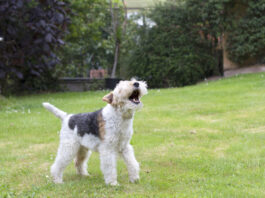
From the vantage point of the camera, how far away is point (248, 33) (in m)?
15.6

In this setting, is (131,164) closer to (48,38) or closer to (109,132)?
(109,132)

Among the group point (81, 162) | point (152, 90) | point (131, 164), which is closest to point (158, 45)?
point (152, 90)

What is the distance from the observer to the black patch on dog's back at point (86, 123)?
4.31 m

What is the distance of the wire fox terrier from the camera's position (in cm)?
398

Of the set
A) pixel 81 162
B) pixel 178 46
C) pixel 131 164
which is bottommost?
pixel 81 162

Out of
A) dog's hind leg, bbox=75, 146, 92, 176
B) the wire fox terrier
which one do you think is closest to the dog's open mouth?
the wire fox terrier

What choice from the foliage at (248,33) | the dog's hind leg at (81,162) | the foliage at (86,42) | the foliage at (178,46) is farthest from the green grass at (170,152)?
the foliage at (86,42)

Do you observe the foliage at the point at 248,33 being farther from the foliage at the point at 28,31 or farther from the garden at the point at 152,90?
the foliage at the point at 28,31

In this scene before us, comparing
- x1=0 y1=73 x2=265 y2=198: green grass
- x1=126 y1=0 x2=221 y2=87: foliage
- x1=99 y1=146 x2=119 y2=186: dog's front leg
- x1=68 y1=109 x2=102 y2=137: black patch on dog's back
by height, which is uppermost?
x1=126 y1=0 x2=221 y2=87: foliage

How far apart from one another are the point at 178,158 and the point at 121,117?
5.19 ft

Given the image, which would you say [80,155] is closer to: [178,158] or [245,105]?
[178,158]

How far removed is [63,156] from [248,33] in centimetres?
1314

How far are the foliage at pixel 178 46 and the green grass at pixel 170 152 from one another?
20.8 ft

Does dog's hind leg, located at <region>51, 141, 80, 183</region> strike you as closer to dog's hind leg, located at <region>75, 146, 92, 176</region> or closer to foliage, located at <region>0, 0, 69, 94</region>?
dog's hind leg, located at <region>75, 146, 92, 176</region>
